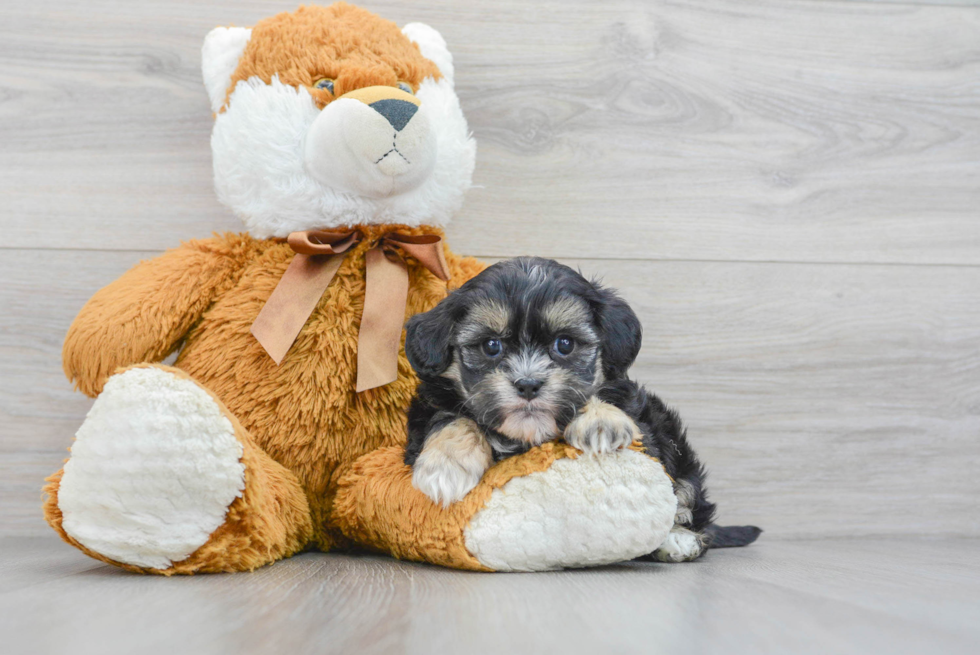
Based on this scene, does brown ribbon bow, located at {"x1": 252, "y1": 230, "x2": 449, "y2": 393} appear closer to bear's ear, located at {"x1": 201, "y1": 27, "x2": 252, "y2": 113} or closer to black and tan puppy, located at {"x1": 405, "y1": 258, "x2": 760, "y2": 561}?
black and tan puppy, located at {"x1": 405, "y1": 258, "x2": 760, "y2": 561}

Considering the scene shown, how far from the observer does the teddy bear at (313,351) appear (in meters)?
1.29

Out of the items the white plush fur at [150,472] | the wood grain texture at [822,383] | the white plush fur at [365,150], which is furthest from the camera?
the wood grain texture at [822,383]

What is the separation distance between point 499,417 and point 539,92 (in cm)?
110

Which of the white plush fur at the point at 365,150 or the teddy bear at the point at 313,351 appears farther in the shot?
the white plush fur at the point at 365,150

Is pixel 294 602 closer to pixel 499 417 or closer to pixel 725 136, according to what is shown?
pixel 499 417

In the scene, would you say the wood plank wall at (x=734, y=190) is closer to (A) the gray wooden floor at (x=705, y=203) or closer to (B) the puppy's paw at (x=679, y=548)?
(A) the gray wooden floor at (x=705, y=203)

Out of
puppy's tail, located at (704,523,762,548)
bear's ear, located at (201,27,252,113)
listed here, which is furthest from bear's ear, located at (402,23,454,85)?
puppy's tail, located at (704,523,762,548)

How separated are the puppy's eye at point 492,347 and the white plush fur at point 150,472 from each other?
0.46m

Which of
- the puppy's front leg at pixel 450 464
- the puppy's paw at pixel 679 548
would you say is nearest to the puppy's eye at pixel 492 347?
the puppy's front leg at pixel 450 464

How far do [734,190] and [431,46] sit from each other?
925mm

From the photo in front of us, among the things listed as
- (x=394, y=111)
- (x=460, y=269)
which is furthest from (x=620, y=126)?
(x=394, y=111)

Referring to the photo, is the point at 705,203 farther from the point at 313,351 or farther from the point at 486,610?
the point at 486,610

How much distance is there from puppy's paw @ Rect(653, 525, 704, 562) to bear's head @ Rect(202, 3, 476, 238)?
843 mm

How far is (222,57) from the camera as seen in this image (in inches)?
65.1
